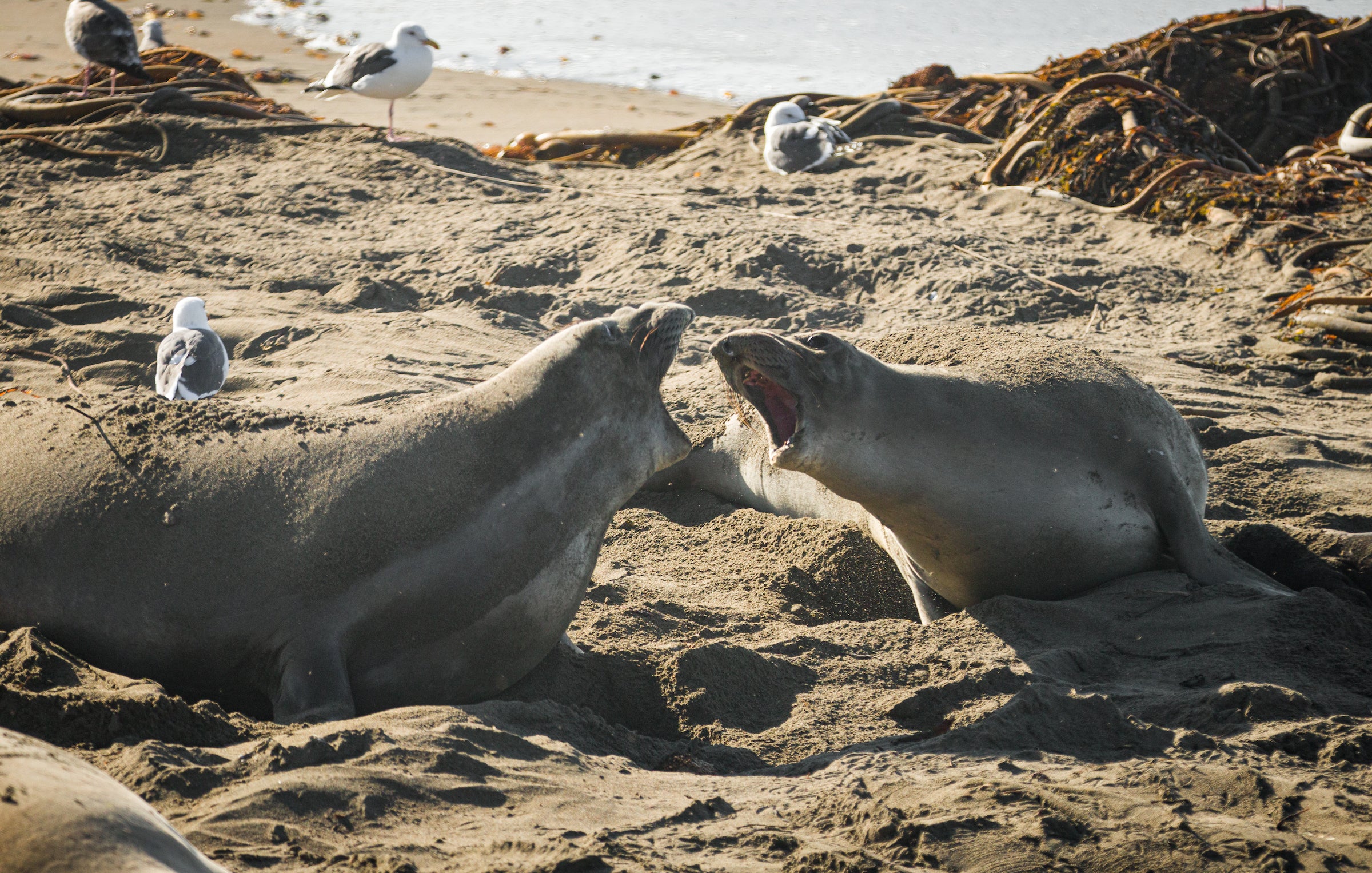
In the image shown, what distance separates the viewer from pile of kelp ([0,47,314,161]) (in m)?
9.33

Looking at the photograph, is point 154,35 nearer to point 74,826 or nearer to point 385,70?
point 385,70

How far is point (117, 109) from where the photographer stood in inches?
391

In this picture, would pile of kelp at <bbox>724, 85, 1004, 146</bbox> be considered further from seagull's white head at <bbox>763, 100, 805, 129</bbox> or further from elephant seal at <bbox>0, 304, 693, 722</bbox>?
elephant seal at <bbox>0, 304, 693, 722</bbox>

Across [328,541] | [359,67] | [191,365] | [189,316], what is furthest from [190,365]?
[359,67]

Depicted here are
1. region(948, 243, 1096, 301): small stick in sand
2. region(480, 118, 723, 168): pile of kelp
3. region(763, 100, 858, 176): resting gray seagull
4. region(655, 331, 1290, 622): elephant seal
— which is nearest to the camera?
region(655, 331, 1290, 622): elephant seal

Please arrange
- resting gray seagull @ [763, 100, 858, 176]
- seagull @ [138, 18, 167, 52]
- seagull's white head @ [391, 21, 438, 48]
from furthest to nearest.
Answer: seagull @ [138, 18, 167, 52] → seagull's white head @ [391, 21, 438, 48] → resting gray seagull @ [763, 100, 858, 176]

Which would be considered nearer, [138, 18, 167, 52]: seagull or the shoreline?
the shoreline

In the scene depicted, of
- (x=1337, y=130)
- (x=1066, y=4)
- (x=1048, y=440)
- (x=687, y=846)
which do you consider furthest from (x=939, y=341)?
(x=1066, y=4)

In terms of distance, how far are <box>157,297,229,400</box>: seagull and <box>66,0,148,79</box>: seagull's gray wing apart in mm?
6368

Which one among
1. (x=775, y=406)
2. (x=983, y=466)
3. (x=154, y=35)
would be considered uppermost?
(x=154, y=35)

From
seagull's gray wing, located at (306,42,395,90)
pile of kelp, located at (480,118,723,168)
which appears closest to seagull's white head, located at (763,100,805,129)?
pile of kelp, located at (480,118,723,168)

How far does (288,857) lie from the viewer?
6.63 feet

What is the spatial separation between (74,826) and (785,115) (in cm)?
970

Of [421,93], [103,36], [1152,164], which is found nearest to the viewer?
[1152,164]
